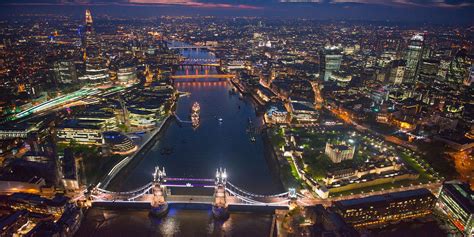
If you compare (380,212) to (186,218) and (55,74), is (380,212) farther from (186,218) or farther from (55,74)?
(55,74)

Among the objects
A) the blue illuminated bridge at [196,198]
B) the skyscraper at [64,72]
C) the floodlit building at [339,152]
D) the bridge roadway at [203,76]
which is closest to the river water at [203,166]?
the blue illuminated bridge at [196,198]

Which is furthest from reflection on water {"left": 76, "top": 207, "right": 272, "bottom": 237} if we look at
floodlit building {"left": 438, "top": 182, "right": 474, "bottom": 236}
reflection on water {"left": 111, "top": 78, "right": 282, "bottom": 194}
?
floodlit building {"left": 438, "top": 182, "right": 474, "bottom": 236}

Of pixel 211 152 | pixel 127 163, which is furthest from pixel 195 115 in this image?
pixel 127 163

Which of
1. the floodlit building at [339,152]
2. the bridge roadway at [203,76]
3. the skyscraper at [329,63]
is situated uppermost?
the skyscraper at [329,63]

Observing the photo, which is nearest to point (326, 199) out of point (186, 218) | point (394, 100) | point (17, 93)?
point (186, 218)

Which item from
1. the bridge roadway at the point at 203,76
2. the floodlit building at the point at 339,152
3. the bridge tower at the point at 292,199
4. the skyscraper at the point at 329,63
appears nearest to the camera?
the bridge tower at the point at 292,199

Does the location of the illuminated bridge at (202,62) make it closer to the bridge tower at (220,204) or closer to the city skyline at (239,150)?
the city skyline at (239,150)

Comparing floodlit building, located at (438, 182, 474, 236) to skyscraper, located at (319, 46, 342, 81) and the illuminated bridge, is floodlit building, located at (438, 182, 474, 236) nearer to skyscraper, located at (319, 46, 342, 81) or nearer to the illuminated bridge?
skyscraper, located at (319, 46, 342, 81)

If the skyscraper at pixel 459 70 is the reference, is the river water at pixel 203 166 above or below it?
below
